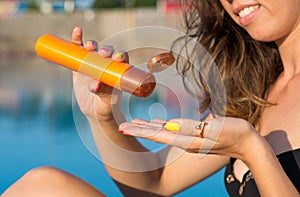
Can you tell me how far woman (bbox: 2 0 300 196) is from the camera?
99 centimetres

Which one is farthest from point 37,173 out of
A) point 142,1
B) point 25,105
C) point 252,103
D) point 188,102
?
point 142,1

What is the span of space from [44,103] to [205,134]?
392cm

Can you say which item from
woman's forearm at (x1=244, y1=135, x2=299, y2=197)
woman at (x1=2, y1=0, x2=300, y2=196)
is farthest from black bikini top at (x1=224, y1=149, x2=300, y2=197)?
woman's forearm at (x1=244, y1=135, x2=299, y2=197)

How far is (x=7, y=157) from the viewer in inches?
125

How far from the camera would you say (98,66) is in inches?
43.3

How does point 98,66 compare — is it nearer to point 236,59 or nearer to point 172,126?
point 172,126

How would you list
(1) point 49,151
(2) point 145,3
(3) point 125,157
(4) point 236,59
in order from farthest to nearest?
(2) point 145,3 → (1) point 49,151 → (4) point 236,59 → (3) point 125,157

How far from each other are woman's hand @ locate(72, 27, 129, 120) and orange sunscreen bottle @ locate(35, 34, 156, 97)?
2 cm

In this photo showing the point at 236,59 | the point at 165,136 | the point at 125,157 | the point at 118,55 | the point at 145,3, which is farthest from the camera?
the point at 145,3

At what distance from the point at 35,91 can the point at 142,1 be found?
7323 millimetres

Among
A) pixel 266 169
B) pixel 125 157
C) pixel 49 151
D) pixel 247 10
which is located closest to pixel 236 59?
pixel 247 10

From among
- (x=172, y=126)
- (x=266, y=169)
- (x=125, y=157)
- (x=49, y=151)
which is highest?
(x=172, y=126)

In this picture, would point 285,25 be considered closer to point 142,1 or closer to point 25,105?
point 25,105

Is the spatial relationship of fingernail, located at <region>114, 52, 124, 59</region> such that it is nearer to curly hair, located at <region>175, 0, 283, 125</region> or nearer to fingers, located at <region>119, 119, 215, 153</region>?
fingers, located at <region>119, 119, 215, 153</region>
